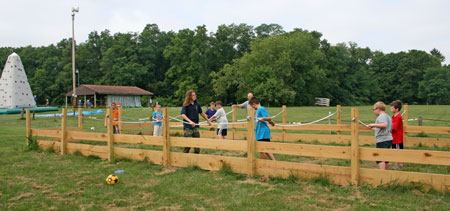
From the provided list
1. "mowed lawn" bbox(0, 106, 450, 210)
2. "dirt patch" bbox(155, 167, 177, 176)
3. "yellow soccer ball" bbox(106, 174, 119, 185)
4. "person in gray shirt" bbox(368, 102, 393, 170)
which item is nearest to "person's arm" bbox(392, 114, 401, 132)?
"person in gray shirt" bbox(368, 102, 393, 170)

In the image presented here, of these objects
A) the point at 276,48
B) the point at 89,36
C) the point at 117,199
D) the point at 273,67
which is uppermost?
the point at 89,36

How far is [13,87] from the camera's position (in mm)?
33750

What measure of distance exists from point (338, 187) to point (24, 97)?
1484 inches

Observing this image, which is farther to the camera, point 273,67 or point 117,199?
point 273,67

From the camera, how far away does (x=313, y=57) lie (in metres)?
56.3

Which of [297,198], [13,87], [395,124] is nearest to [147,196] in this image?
[297,198]

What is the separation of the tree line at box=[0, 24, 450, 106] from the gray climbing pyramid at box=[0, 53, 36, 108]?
28116mm

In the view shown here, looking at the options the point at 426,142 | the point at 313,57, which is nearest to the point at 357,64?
the point at 313,57

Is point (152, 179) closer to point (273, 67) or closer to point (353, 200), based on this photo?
point (353, 200)

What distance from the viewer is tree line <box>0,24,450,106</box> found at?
2218 inches

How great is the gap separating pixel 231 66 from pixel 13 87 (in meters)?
34.0

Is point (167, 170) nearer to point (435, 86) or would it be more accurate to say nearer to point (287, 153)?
point (287, 153)

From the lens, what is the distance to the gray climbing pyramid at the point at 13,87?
3372 cm

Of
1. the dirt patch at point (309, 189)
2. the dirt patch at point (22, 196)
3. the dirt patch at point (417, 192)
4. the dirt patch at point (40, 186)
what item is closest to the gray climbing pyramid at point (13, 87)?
the dirt patch at point (40, 186)
